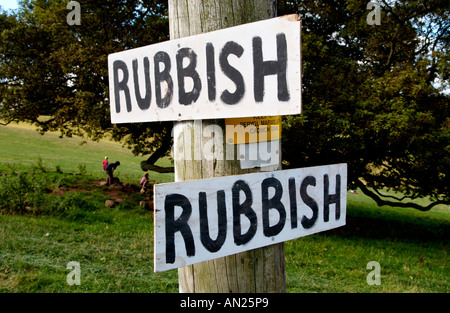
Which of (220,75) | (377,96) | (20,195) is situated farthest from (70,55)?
(220,75)

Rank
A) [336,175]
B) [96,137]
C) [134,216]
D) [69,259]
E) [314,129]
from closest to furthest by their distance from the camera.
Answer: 1. [336,175]
2. [69,259]
3. [314,129]
4. [134,216]
5. [96,137]

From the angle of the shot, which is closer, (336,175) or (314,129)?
(336,175)

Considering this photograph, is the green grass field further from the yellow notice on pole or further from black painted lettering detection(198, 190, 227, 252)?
the yellow notice on pole

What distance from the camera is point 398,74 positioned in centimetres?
902

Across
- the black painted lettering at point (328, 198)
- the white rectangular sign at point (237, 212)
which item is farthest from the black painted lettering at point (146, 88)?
the black painted lettering at point (328, 198)

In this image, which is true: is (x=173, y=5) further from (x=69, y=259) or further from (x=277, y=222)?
(x=69, y=259)

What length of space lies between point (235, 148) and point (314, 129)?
7508mm

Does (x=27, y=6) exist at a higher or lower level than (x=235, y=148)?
higher

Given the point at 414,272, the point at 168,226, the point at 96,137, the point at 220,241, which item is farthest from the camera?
the point at 96,137

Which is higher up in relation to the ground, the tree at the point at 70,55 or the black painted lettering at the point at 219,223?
the tree at the point at 70,55

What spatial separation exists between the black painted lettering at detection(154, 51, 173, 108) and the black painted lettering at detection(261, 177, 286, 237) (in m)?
0.59

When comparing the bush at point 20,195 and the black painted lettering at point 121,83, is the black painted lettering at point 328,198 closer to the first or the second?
the black painted lettering at point 121,83

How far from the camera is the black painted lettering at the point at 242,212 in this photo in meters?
1.57

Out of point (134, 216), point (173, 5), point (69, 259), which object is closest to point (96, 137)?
point (134, 216)
